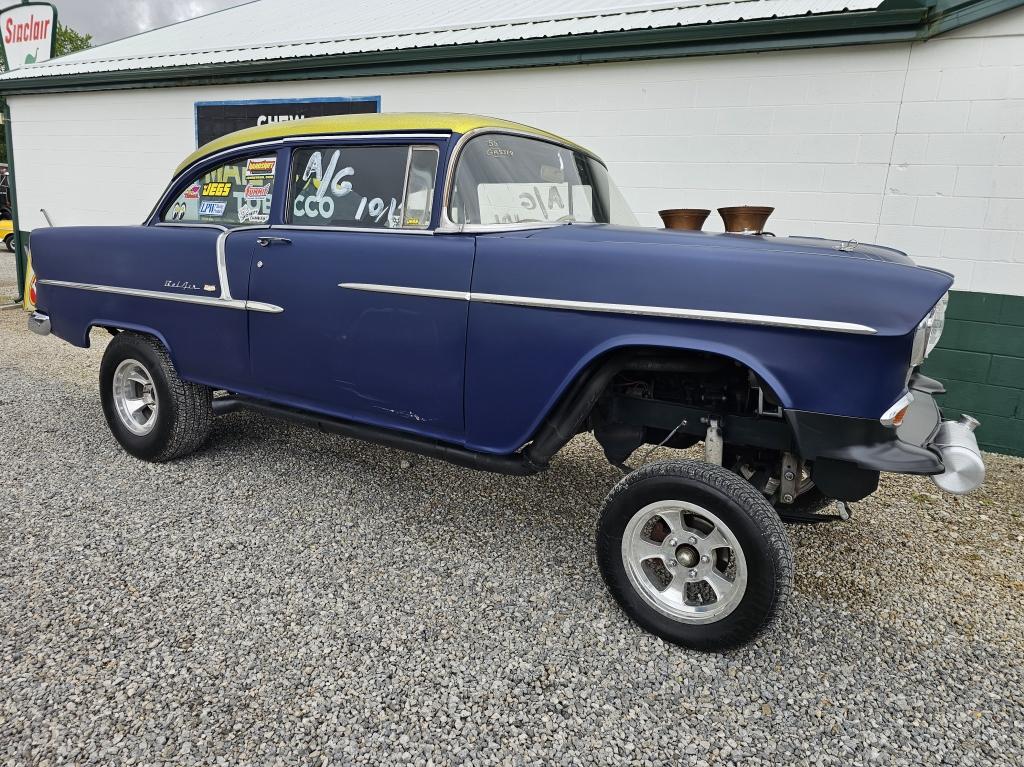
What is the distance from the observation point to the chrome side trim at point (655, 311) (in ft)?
6.92

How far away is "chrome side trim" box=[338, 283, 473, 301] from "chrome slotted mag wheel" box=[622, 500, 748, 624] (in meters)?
1.14

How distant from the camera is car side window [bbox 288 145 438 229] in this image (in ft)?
9.79

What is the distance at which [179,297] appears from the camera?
3600 mm

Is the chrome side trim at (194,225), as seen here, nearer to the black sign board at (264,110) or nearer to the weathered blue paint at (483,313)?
the weathered blue paint at (483,313)

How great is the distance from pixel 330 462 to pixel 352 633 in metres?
1.77

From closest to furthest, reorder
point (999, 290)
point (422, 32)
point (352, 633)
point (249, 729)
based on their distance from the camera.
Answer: point (249, 729) → point (352, 633) → point (999, 290) → point (422, 32)

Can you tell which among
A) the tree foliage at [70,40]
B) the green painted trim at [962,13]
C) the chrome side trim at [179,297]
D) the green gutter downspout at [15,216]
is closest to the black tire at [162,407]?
the chrome side trim at [179,297]

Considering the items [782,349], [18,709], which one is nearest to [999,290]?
[782,349]

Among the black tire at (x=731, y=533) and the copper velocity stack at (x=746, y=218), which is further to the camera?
the copper velocity stack at (x=746, y=218)

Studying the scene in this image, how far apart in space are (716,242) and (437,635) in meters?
1.81

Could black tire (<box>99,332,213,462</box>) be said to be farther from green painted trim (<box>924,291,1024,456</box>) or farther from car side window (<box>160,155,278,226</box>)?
green painted trim (<box>924,291,1024,456</box>)

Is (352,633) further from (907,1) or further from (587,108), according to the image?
(907,1)

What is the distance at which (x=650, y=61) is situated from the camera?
5.27 meters

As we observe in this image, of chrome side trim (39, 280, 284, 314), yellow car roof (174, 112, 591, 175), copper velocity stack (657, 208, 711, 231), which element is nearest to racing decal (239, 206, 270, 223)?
yellow car roof (174, 112, 591, 175)
